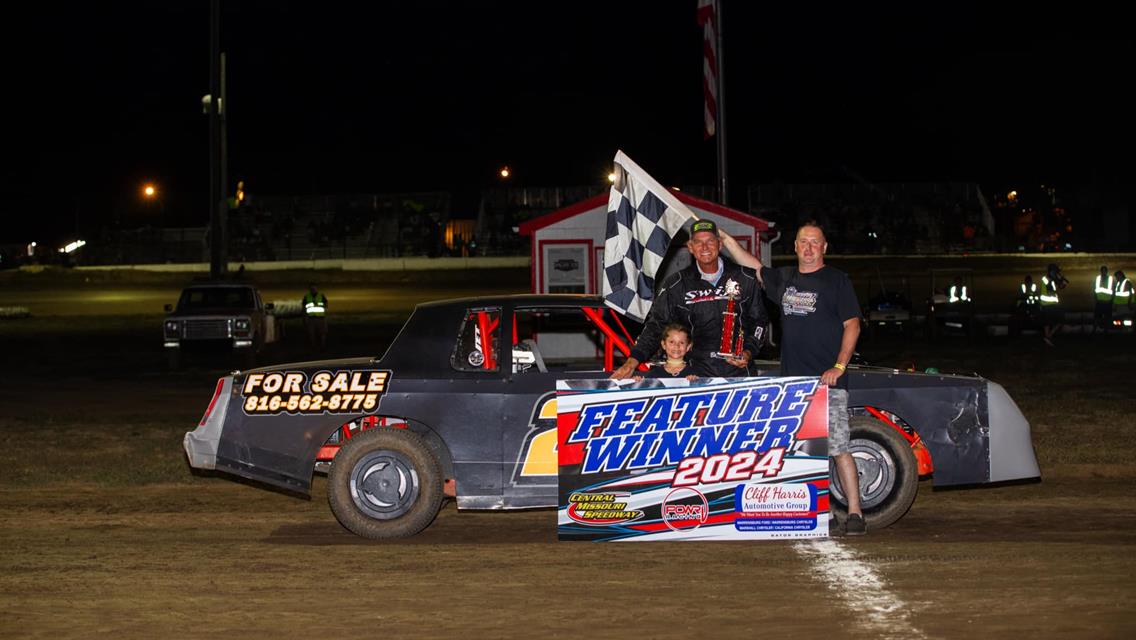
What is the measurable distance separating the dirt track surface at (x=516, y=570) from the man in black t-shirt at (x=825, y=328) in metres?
0.47

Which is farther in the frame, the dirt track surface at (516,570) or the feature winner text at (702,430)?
the feature winner text at (702,430)

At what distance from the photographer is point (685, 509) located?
7258 millimetres

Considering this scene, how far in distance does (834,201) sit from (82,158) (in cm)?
5792

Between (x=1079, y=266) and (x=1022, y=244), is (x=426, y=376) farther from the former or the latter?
(x=1022, y=244)

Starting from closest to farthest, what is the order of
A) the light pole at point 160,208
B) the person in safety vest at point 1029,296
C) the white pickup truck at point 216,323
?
the white pickup truck at point 216,323 → the person in safety vest at point 1029,296 → the light pole at point 160,208

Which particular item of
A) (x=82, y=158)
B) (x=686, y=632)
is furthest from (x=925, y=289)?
(x=82, y=158)

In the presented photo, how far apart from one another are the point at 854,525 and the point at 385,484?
2890 mm

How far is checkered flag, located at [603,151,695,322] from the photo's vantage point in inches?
322

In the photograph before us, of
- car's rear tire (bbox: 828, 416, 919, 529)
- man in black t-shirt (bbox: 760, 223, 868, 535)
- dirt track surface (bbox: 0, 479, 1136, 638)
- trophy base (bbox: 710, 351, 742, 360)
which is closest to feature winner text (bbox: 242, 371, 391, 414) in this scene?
dirt track surface (bbox: 0, 479, 1136, 638)

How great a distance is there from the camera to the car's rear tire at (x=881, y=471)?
770 cm

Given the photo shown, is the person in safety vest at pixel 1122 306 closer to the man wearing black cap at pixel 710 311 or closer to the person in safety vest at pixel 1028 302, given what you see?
the person in safety vest at pixel 1028 302

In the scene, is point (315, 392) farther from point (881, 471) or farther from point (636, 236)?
point (881, 471)

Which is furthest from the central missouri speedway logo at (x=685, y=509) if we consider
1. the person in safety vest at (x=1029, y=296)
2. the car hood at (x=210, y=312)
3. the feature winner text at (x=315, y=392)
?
the person in safety vest at (x=1029, y=296)

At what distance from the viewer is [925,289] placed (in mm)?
40844
